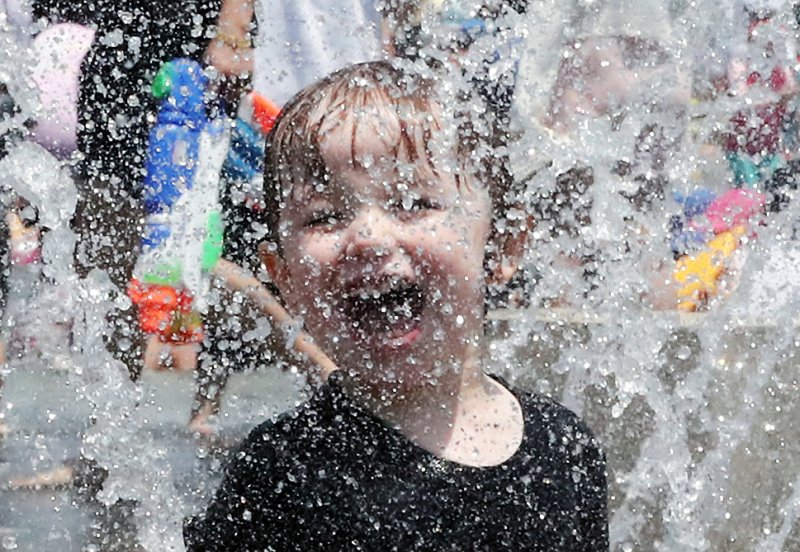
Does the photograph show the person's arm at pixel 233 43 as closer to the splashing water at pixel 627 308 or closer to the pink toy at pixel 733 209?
the splashing water at pixel 627 308

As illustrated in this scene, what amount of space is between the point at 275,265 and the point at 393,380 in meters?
0.23

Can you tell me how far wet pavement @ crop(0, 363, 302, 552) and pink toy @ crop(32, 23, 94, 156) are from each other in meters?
0.42

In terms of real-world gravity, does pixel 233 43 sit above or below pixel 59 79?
above

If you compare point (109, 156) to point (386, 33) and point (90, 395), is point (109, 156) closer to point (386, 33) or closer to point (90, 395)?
point (90, 395)

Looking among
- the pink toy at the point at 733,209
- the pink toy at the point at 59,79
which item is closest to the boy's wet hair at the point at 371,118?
the pink toy at the point at 733,209

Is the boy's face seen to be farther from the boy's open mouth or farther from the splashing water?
the splashing water

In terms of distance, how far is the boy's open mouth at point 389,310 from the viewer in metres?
1.35

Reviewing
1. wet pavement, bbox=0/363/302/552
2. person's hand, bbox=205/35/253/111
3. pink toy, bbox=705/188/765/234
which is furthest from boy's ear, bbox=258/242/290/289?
pink toy, bbox=705/188/765/234

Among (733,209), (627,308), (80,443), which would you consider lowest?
(80,443)

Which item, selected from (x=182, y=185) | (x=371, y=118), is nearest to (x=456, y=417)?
(x=371, y=118)

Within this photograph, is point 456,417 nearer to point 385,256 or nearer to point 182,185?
point 385,256

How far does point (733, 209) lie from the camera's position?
1964 mm

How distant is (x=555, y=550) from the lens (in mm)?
1354

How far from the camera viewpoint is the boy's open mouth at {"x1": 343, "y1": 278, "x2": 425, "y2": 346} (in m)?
1.35
